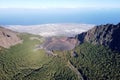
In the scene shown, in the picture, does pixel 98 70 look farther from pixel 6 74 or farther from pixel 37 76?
pixel 6 74

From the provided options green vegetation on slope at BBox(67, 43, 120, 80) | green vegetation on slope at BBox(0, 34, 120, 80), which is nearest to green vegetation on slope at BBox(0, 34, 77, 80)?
green vegetation on slope at BBox(0, 34, 120, 80)

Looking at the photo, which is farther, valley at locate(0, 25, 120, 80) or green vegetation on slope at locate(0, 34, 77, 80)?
green vegetation on slope at locate(0, 34, 77, 80)

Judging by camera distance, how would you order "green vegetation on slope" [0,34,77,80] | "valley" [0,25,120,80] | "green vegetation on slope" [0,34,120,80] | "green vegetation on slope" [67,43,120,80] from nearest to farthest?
"green vegetation on slope" [67,43,120,80], "green vegetation on slope" [0,34,120,80], "valley" [0,25,120,80], "green vegetation on slope" [0,34,77,80]

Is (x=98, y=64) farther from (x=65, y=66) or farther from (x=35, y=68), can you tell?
(x=35, y=68)

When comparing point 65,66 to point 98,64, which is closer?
point 98,64

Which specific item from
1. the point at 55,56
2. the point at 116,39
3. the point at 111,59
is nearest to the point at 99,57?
the point at 111,59

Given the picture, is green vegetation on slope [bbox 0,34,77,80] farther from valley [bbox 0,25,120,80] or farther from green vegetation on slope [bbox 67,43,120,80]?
green vegetation on slope [bbox 67,43,120,80]

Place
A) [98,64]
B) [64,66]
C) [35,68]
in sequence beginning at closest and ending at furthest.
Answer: [98,64]
[64,66]
[35,68]

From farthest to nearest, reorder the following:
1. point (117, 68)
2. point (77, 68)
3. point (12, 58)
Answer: point (12, 58), point (77, 68), point (117, 68)

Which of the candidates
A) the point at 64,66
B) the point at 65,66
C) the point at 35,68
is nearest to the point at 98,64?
the point at 65,66

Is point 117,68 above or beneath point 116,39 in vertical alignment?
beneath

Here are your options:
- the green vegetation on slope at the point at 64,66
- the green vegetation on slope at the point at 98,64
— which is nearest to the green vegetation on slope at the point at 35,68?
the green vegetation on slope at the point at 64,66
